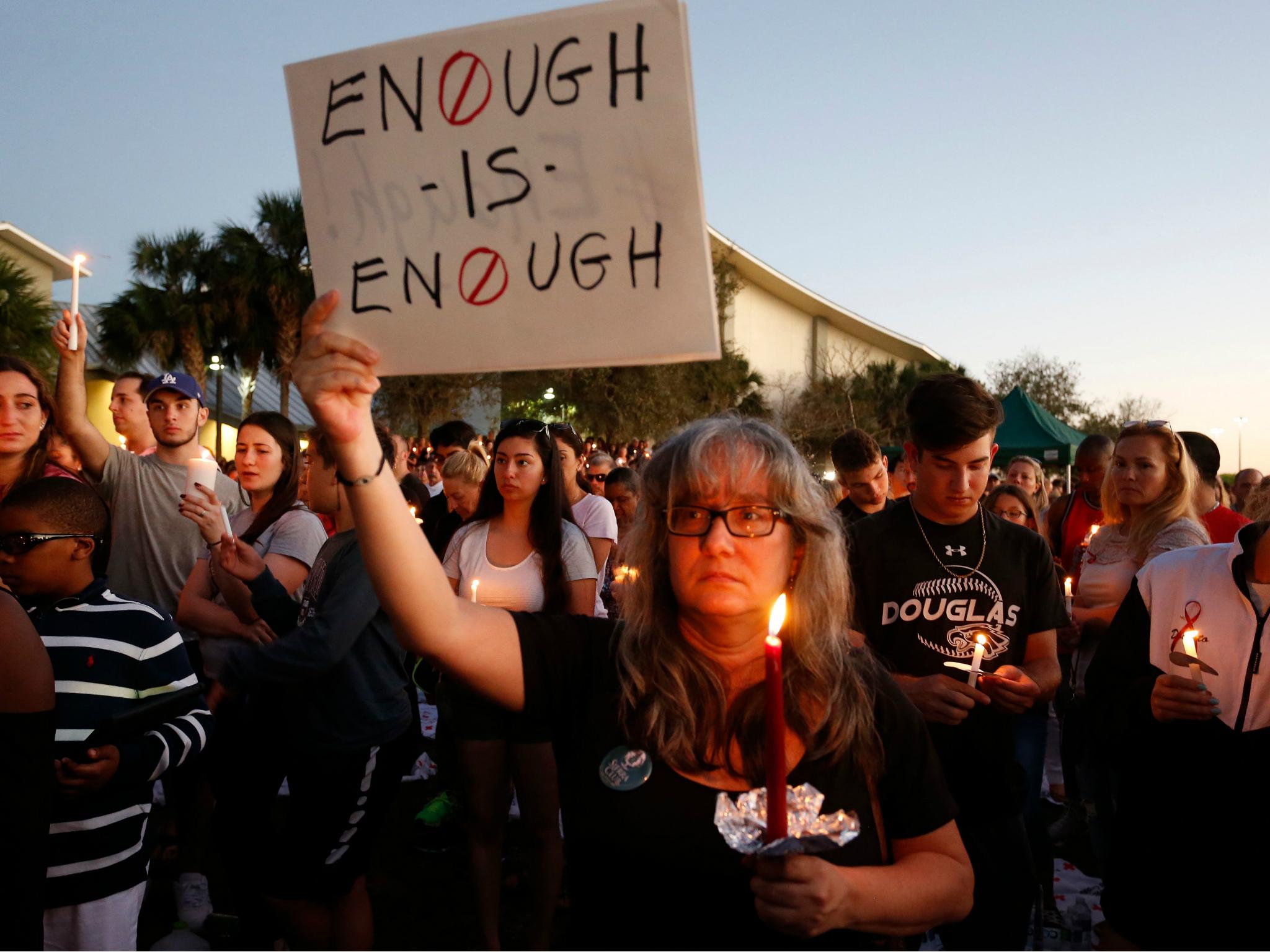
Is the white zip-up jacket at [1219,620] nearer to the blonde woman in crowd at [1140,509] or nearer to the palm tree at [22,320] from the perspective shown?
the blonde woman in crowd at [1140,509]

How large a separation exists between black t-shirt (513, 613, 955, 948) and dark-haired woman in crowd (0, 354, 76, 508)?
9.41 ft

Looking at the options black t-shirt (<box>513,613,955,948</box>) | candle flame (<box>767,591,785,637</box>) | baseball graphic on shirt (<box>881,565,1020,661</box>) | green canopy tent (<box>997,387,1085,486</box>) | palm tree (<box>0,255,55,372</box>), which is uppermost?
palm tree (<box>0,255,55,372</box>)

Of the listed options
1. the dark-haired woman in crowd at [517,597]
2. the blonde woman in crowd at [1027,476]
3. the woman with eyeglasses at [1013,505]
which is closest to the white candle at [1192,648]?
the dark-haired woman in crowd at [517,597]

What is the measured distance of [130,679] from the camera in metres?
2.63

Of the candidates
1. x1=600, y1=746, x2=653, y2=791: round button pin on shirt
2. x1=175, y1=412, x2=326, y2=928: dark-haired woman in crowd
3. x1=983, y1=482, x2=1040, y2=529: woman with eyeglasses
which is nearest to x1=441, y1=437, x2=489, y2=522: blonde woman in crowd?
x1=175, y1=412, x2=326, y2=928: dark-haired woman in crowd

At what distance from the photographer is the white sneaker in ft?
13.6

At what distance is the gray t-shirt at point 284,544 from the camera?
380 cm

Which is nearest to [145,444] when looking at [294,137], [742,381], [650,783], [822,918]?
[294,137]

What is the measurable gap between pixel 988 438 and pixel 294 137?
2349mm

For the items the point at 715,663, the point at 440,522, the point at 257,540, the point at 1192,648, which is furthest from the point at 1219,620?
the point at 440,522

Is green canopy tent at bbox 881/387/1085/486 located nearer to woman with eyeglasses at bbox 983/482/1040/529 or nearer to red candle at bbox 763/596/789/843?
woman with eyeglasses at bbox 983/482/1040/529

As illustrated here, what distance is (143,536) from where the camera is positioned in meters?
4.21

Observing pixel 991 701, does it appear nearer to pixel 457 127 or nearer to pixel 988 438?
pixel 988 438

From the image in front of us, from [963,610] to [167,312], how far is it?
2988 centimetres
